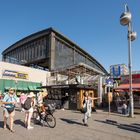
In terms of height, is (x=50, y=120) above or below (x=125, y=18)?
below

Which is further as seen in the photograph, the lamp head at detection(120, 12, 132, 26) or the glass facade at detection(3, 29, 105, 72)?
the glass facade at detection(3, 29, 105, 72)

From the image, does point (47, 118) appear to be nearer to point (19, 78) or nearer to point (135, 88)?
point (135, 88)

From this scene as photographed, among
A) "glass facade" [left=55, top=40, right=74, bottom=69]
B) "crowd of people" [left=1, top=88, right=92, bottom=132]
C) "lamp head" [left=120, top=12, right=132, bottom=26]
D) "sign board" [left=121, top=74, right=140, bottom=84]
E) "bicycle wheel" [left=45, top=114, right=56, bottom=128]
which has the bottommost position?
"bicycle wheel" [left=45, top=114, right=56, bottom=128]

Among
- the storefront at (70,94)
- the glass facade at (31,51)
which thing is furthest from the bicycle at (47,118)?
the glass facade at (31,51)

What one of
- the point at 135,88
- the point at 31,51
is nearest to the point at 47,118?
the point at 135,88

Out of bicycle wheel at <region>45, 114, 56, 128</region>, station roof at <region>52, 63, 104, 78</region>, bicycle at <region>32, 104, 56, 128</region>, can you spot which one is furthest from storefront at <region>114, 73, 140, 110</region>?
station roof at <region>52, 63, 104, 78</region>

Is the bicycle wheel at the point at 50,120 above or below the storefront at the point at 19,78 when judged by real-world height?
below

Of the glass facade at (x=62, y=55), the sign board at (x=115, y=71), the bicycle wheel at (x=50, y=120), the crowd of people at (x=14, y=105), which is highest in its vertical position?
the glass facade at (x=62, y=55)

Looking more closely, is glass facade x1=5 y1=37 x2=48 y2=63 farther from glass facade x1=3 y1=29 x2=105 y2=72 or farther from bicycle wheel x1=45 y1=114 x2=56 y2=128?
A: bicycle wheel x1=45 y1=114 x2=56 y2=128

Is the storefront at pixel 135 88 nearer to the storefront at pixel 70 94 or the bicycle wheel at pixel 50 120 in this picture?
the storefront at pixel 70 94

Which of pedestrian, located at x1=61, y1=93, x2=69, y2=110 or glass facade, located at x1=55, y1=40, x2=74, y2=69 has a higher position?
glass facade, located at x1=55, y1=40, x2=74, y2=69

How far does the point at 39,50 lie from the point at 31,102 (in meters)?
48.0

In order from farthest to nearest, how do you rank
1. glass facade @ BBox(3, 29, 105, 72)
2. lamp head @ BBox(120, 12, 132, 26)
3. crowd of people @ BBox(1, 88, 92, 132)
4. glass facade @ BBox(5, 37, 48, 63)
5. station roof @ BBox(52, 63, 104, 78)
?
glass facade @ BBox(5, 37, 48, 63)
glass facade @ BBox(3, 29, 105, 72)
station roof @ BBox(52, 63, 104, 78)
lamp head @ BBox(120, 12, 132, 26)
crowd of people @ BBox(1, 88, 92, 132)

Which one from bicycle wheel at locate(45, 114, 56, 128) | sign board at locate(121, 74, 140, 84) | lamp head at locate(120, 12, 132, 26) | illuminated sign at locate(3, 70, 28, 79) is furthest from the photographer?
illuminated sign at locate(3, 70, 28, 79)
